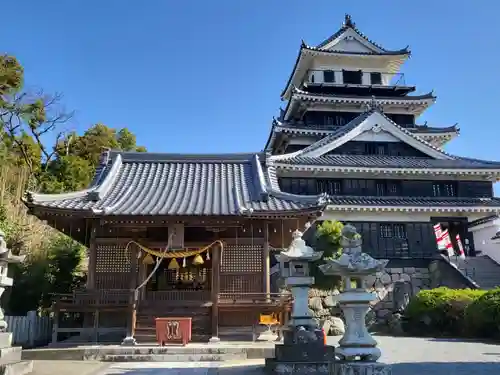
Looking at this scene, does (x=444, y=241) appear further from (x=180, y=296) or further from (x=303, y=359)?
(x=303, y=359)

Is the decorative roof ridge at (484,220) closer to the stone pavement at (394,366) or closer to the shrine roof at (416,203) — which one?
the shrine roof at (416,203)

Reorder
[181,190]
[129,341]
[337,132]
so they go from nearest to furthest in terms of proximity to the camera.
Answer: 1. [129,341]
2. [181,190]
3. [337,132]

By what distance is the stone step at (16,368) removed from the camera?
26.9ft

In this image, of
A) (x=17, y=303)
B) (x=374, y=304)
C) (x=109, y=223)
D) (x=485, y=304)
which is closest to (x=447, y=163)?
(x=374, y=304)

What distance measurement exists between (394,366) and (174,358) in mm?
5646

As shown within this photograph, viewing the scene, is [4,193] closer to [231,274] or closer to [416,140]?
[231,274]

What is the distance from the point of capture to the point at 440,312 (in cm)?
1823

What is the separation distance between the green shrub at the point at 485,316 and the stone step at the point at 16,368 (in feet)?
49.1

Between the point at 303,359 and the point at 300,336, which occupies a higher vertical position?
the point at 300,336

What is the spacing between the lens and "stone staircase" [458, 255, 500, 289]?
23062mm

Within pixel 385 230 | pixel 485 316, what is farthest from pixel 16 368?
pixel 385 230

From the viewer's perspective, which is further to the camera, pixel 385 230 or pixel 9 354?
pixel 385 230

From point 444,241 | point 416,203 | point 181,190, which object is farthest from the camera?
point 416,203

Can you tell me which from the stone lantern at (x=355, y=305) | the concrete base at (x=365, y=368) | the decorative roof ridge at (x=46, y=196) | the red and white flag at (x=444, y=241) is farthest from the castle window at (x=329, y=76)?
the concrete base at (x=365, y=368)
